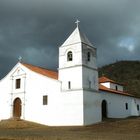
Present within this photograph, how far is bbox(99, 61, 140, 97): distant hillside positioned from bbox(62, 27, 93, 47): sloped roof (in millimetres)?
48831

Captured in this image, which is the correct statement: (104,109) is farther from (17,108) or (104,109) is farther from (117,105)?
(17,108)

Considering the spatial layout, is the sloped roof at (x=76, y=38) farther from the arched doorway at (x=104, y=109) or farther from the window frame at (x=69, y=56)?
the arched doorway at (x=104, y=109)

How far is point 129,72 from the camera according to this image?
345ft

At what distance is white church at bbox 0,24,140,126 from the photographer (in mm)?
34938

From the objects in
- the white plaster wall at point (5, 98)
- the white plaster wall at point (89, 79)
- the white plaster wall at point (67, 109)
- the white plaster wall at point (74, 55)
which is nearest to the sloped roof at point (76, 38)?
the white plaster wall at point (74, 55)

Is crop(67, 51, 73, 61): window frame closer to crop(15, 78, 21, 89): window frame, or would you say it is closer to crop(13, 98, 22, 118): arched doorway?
crop(15, 78, 21, 89): window frame

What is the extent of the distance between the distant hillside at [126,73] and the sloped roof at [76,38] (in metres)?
48.8

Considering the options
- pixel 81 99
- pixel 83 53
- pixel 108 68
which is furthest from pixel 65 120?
pixel 108 68

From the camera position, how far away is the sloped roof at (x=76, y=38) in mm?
36406

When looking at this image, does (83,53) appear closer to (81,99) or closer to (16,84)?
(81,99)

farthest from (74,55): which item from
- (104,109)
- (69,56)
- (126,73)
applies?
(126,73)

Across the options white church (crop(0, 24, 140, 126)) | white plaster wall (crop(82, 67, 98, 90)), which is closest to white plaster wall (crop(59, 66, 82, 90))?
white church (crop(0, 24, 140, 126))

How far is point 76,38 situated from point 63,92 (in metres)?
6.67

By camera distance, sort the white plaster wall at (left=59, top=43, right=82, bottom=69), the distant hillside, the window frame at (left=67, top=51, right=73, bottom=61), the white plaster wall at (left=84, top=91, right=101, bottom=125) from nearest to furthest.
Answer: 1. the white plaster wall at (left=84, top=91, right=101, bottom=125)
2. the white plaster wall at (left=59, top=43, right=82, bottom=69)
3. the window frame at (left=67, top=51, right=73, bottom=61)
4. the distant hillside
